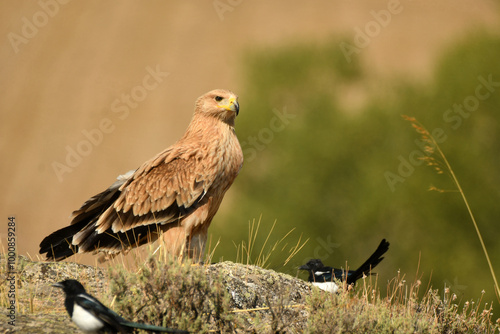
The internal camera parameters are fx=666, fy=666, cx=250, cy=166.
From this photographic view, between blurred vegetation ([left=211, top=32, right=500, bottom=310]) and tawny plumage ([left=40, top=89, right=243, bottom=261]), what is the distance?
9376 mm

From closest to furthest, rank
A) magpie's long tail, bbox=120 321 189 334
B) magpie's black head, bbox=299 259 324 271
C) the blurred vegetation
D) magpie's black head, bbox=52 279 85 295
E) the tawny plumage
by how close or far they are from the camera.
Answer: magpie's long tail, bbox=120 321 189 334
magpie's black head, bbox=52 279 85 295
the tawny plumage
magpie's black head, bbox=299 259 324 271
the blurred vegetation

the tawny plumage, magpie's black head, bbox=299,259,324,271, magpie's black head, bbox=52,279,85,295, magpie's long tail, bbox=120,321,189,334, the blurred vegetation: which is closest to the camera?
magpie's long tail, bbox=120,321,189,334

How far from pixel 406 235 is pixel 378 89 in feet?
15.0

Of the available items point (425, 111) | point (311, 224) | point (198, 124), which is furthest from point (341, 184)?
point (198, 124)

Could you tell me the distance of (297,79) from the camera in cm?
1972

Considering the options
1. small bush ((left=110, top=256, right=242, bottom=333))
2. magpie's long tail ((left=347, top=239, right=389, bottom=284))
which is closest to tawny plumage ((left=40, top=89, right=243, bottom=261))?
magpie's long tail ((left=347, top=239, right=389, bottom=284))

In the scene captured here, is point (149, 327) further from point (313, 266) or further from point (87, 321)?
point (313, 266)

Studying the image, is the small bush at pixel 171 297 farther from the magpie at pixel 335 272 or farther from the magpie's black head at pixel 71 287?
the magpie at pixel 335 272

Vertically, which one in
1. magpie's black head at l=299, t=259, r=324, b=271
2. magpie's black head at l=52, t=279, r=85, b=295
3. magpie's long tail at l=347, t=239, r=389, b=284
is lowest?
magpie's black head at l=299, t=259, r=324, b=271

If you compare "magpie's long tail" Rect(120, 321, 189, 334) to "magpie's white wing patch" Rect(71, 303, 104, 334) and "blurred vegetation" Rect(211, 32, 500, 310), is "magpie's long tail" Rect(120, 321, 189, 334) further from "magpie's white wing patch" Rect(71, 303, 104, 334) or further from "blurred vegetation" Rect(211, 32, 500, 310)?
"blurred vegetation" Rect(211, 32, 500, 310)

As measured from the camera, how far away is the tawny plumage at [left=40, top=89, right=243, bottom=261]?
6551mm

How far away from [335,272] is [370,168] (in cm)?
1082

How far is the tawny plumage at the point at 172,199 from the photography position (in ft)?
21.5

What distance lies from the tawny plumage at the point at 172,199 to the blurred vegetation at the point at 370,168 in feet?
30.8
